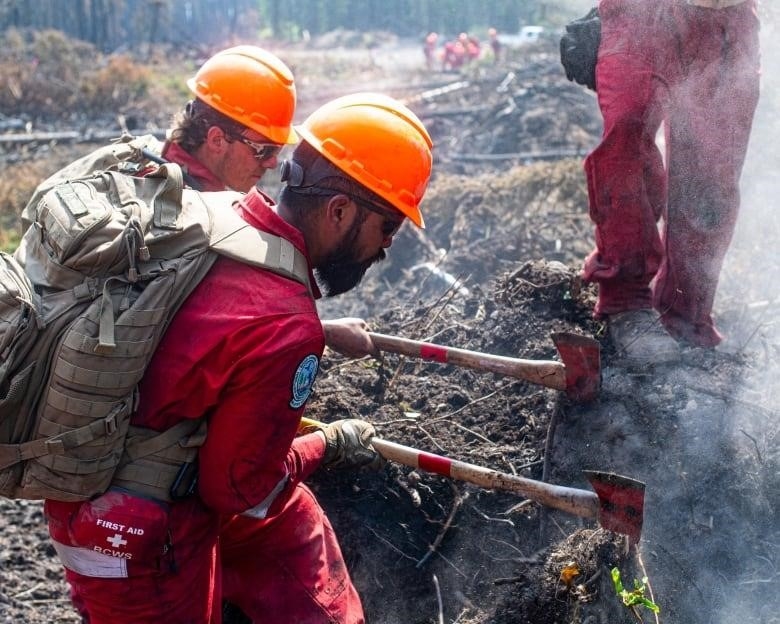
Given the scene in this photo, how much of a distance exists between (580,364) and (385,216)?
1466 millimetres

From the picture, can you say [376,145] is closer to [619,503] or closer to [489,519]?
[619,503]

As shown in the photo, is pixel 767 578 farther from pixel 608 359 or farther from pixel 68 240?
pixel 68 240

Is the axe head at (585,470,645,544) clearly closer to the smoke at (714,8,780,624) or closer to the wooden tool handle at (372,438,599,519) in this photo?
the wooden tool handle at (372,438,599,519)

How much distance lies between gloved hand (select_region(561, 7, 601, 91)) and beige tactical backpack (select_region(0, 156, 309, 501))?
224cm

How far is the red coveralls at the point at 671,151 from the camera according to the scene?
351cm

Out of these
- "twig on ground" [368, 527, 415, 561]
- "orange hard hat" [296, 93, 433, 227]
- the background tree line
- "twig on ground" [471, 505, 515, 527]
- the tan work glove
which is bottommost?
the background tree line

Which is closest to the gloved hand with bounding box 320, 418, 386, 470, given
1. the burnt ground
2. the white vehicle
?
the burnt ground

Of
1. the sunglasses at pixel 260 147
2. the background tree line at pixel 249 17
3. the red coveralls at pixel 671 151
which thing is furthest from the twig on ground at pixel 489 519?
the background tree line at pixel 249 17

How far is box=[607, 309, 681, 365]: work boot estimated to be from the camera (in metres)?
3.65

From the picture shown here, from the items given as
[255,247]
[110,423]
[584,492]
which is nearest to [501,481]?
[584,492]

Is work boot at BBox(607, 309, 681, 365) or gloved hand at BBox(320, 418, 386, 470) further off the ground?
work boot at BBox(607, 309, 681, 365)

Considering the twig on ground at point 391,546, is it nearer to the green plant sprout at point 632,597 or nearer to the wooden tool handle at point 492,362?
the wooden tool handle at point 492,362

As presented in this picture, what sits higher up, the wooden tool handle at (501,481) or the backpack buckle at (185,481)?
the backpack buckle at (185,481)

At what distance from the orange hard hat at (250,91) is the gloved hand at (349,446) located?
1.68 m
